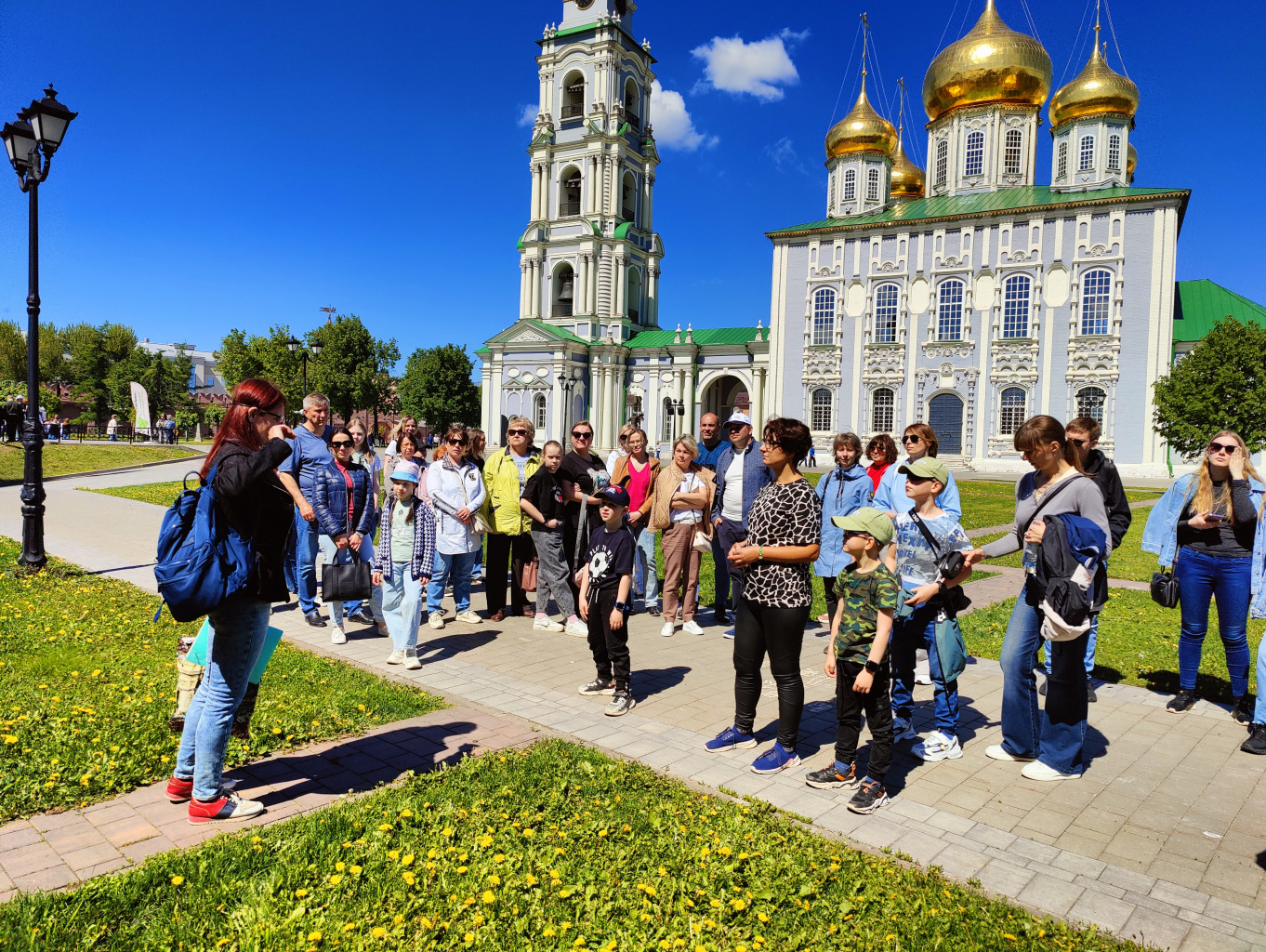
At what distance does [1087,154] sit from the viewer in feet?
152

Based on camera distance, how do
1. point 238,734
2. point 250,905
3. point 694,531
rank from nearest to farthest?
point 250,905 → point 238,734 → point 694,531

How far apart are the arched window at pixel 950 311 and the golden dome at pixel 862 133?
11.1 meters

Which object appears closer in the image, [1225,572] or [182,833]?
[182,833]

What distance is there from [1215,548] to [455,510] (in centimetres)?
691

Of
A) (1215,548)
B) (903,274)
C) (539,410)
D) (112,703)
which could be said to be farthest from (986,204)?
(112,703)

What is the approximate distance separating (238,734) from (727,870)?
2.92 metres

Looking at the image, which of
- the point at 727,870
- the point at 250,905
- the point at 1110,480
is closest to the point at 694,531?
the point at 1110,480

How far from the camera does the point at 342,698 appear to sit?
19.5 feet

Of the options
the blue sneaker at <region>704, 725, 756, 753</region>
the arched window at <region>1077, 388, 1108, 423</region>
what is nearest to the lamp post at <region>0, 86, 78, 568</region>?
the blue sneaker at <region>704, 725, 756, 753</region>

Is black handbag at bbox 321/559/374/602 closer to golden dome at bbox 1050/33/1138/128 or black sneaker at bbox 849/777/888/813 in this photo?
black sneaker at bbox 849/777/888/813

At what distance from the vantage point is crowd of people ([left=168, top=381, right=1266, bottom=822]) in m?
4.49

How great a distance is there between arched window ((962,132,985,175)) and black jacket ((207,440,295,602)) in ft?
176

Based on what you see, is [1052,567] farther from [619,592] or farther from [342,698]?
[342,698]

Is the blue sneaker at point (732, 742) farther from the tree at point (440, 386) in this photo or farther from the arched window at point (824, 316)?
the tree at point (440, 386)
